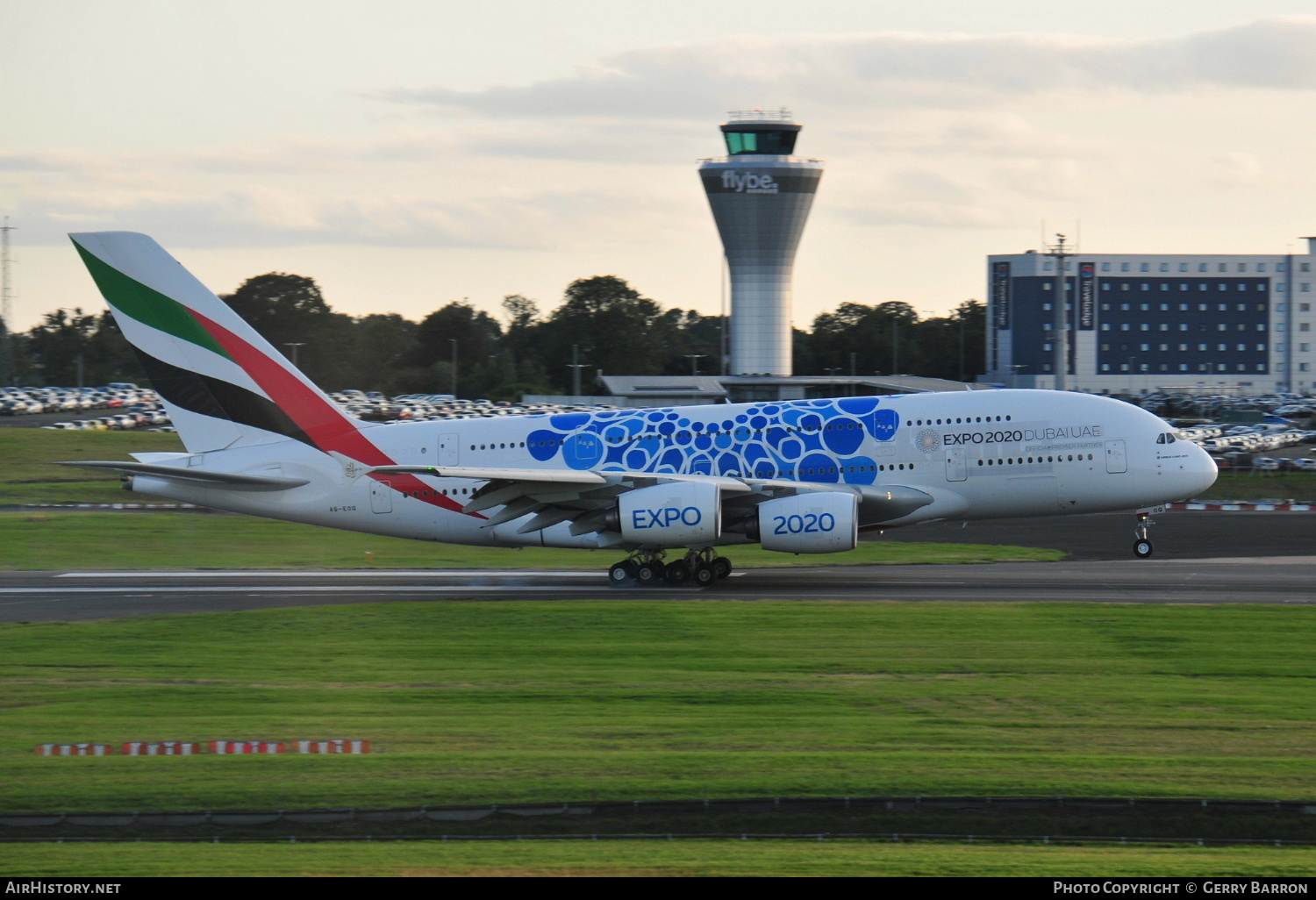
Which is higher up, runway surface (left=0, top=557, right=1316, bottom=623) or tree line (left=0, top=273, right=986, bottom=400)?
tree line (left=0, top=273, right=986, bottom=400)

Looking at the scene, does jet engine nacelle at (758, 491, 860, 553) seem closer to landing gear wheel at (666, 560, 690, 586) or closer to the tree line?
landing gear wheel at (666, 560, 690, 586)

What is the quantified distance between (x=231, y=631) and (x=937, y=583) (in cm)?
1627

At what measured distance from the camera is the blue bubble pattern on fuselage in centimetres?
3191

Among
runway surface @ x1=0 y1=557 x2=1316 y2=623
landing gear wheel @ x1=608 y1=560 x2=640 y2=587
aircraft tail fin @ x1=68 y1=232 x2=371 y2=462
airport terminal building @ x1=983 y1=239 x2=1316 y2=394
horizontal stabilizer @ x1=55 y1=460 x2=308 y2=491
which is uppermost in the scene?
airport terminal building @ x1=983 y1=239 x2=1316 y2=394

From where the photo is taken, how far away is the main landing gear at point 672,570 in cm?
3209

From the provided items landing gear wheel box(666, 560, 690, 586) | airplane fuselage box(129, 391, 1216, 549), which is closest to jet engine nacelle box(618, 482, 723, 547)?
airplane fuselage box(129, 391, 1216, 549)

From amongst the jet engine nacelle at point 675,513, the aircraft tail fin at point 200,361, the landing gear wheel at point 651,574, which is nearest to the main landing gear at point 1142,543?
the jet engine nacelle at point 675,513

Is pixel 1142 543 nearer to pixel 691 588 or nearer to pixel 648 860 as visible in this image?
pixel 691 588

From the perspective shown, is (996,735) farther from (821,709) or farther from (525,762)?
(525,762)

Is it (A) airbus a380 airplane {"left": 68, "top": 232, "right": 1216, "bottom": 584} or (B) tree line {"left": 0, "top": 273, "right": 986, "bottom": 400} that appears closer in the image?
(A) airbus a380 airplane {"left": 68, "top": 232, "right": 1216, "bottom": 584}

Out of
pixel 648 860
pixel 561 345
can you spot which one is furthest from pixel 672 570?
pixel 561 345

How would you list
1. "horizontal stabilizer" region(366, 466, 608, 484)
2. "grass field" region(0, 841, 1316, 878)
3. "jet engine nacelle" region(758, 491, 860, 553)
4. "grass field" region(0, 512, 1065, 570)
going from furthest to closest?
"grass field" region(0, 512, 1065, 570) → "jet engine nacelle" region(758, 491, 860, 553) → "horizontal stabilizer" region(366, 466, 608, 484) → "grass field" region(0, 841, 1316, 878)

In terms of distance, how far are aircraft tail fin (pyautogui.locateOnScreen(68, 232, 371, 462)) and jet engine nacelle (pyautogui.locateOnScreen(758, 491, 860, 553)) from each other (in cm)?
1075

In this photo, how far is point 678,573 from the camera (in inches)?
1265
